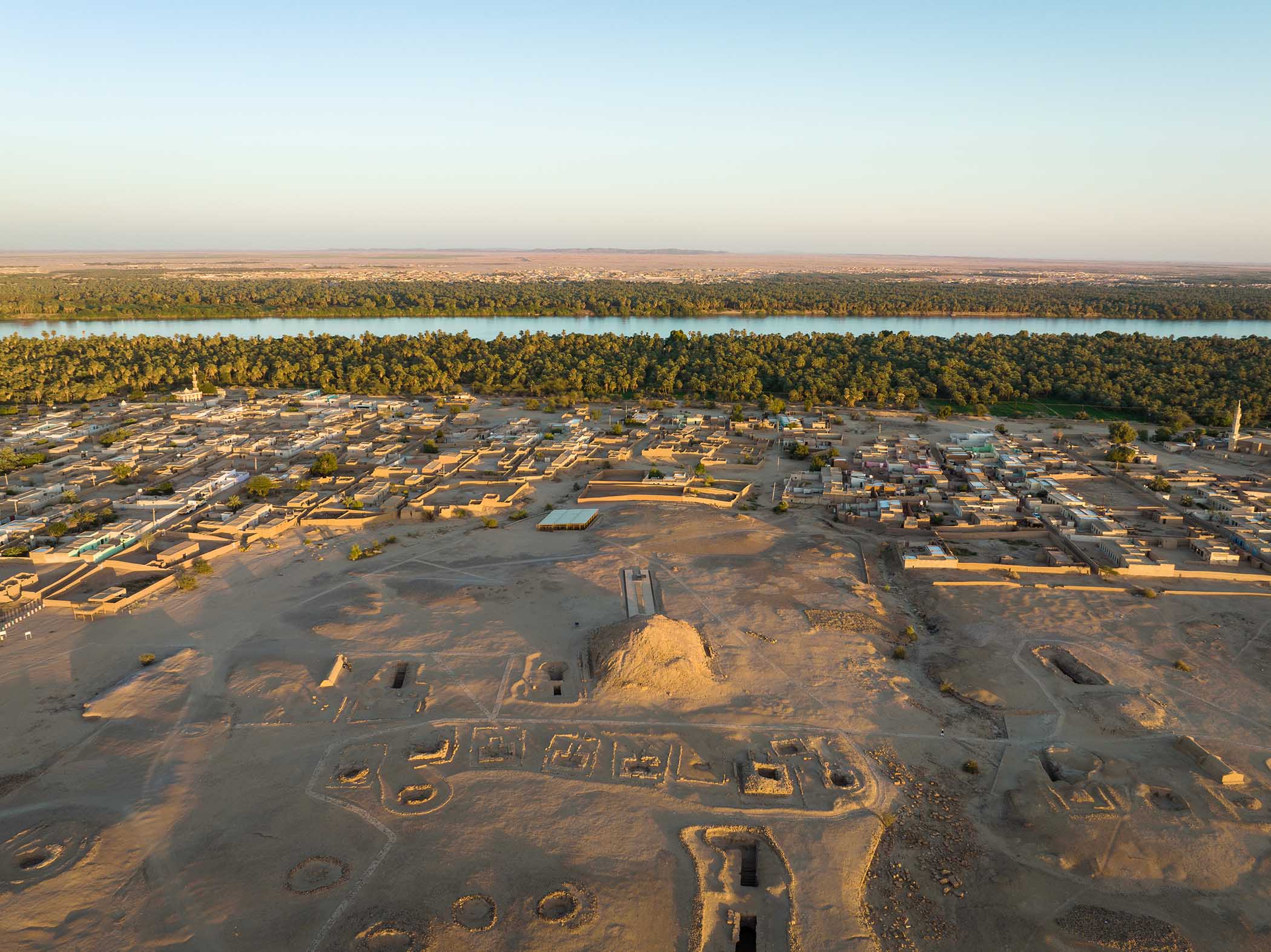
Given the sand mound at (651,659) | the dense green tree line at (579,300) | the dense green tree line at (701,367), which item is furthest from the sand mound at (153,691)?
the dense green tree line at (579,300)

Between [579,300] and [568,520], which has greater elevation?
[579,300]

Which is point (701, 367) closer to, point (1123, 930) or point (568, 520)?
point (568, 520)

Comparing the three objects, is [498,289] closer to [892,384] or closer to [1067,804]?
[892,384]

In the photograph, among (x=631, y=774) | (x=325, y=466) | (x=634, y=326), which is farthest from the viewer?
(x=634, y=326)

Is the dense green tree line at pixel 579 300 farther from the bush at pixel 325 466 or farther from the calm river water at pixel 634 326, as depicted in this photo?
the bush at pixel 325 466

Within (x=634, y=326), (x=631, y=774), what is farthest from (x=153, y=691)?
(x=634, y=326)

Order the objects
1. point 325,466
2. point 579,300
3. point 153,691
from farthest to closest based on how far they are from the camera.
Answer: point 579,300 → point 325,466 → point 153,691
